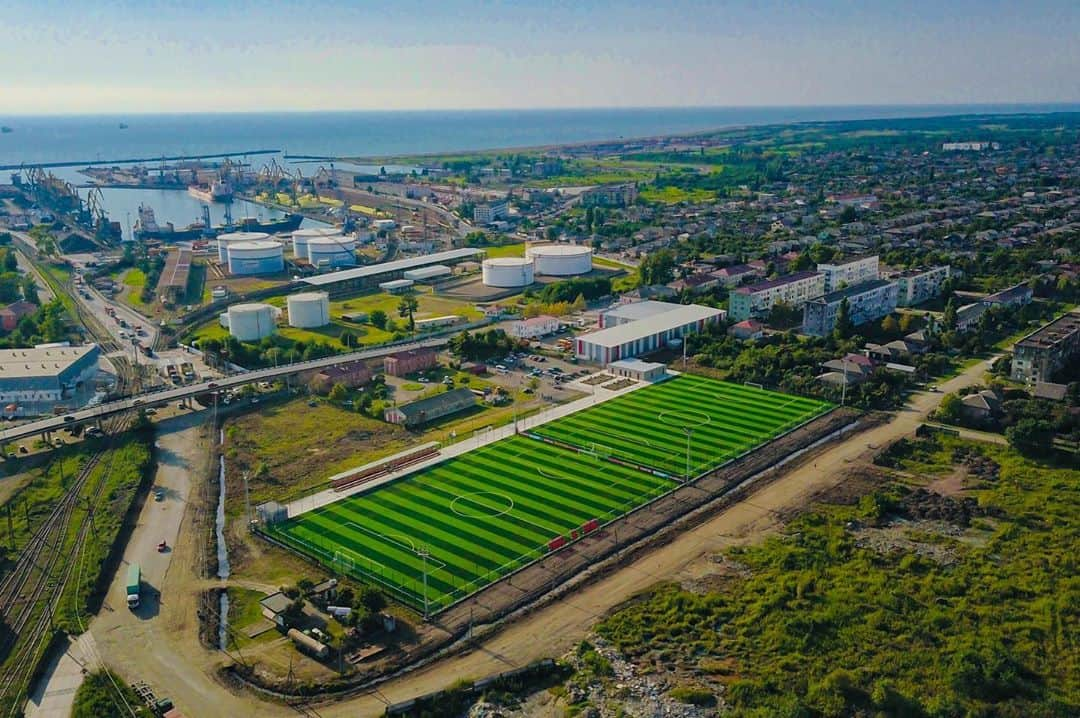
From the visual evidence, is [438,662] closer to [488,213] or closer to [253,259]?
[253,259]

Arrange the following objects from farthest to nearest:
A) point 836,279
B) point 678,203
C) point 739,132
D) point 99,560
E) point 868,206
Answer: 1. point 739,132
2. point 678,203
3. point 868,206
4. point 836,279
5. point 99,560

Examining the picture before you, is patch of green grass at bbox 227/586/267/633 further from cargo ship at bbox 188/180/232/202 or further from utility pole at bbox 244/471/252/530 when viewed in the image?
cargo ship at bbox 188/180/232/202

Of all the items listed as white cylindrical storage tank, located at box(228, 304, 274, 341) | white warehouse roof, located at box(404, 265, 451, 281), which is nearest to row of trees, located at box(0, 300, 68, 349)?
white cylindrical storage tank, located at box(228, 304, 274, 341)

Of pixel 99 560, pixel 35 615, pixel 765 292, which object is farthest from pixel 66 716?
pixel 765 292

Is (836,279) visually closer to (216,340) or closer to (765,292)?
(765,292)

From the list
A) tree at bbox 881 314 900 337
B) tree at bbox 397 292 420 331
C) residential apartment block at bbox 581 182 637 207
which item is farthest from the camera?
residential apartment block at bbox 581 182 637 207

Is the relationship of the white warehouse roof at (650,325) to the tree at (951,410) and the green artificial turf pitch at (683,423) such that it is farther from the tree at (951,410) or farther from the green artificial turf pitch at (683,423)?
→ the tree at (951,410)

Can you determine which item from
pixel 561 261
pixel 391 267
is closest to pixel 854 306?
pixel 561 261
